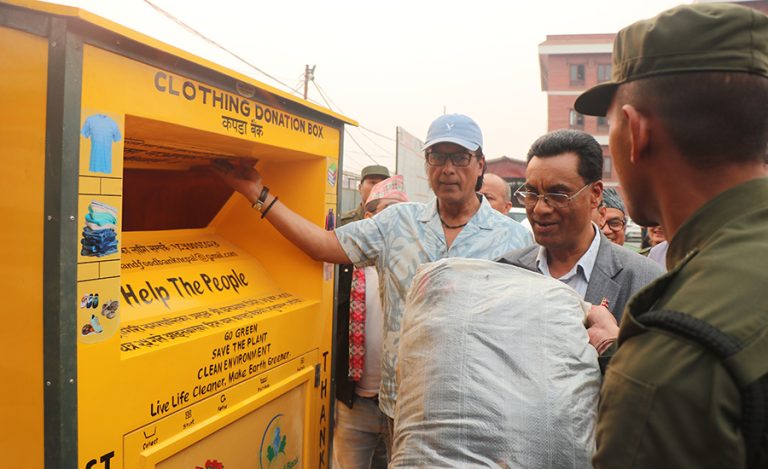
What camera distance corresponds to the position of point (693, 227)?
0.92 m

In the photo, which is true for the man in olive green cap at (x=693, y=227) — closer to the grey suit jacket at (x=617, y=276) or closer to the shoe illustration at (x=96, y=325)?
the grey suit jacket at (x=617, y=276)

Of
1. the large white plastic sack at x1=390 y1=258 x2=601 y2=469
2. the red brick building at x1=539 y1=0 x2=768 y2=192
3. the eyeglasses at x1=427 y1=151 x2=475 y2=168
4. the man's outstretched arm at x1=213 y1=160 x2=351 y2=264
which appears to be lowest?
the large white plastic sack at x1=390 y1=258 x2=601 y2=469

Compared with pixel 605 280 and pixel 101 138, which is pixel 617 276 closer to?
pixel 605 280

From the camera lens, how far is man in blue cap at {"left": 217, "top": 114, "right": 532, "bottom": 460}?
2.53 metres

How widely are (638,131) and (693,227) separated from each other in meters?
0.18

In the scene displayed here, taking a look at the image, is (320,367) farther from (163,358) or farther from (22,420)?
(22,420)

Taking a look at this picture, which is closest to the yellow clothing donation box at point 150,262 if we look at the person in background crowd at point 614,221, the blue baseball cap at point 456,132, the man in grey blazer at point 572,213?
the blue baseball cap at point 456,132

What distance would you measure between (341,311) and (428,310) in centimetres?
190

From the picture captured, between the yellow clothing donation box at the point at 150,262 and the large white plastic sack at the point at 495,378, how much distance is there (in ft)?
2.76

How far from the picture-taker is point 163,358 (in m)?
1.73

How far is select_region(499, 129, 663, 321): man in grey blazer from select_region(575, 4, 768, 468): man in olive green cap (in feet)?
3.13

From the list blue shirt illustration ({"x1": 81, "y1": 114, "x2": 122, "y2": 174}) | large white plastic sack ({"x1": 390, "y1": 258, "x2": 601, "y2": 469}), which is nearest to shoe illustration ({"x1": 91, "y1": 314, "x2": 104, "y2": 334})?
blue shirt illustration ({"x1": 81, "y1": 114, "x2": 122, "y2": 174})

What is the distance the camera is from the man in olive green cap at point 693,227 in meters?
0.72

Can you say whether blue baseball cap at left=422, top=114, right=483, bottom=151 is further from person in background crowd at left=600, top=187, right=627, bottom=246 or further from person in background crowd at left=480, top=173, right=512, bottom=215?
person in background crowd at left=480, top=173, right=512, bottom=215
